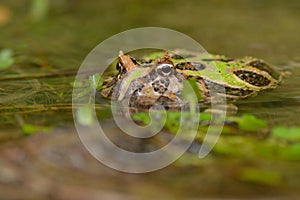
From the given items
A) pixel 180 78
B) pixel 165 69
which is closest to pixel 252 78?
pixel 180 78

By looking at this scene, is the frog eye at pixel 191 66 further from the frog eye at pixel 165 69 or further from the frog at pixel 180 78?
the frog eye at pixel 165 69

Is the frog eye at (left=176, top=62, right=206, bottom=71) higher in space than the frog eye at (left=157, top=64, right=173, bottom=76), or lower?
higher

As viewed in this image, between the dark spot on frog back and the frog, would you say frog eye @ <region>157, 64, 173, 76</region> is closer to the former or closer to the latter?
the frog

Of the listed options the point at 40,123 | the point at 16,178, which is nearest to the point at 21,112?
the point at 40,123

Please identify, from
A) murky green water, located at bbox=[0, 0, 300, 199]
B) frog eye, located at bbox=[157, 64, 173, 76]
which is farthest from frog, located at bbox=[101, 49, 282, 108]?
murky green water, located at bbox=[0, 0, 300, 199]

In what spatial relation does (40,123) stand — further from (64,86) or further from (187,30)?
(187,30)

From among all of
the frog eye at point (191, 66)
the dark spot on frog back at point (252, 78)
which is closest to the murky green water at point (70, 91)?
the dark spot on frog back at point (252, 78)

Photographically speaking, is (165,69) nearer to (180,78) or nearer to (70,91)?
(180,78)
